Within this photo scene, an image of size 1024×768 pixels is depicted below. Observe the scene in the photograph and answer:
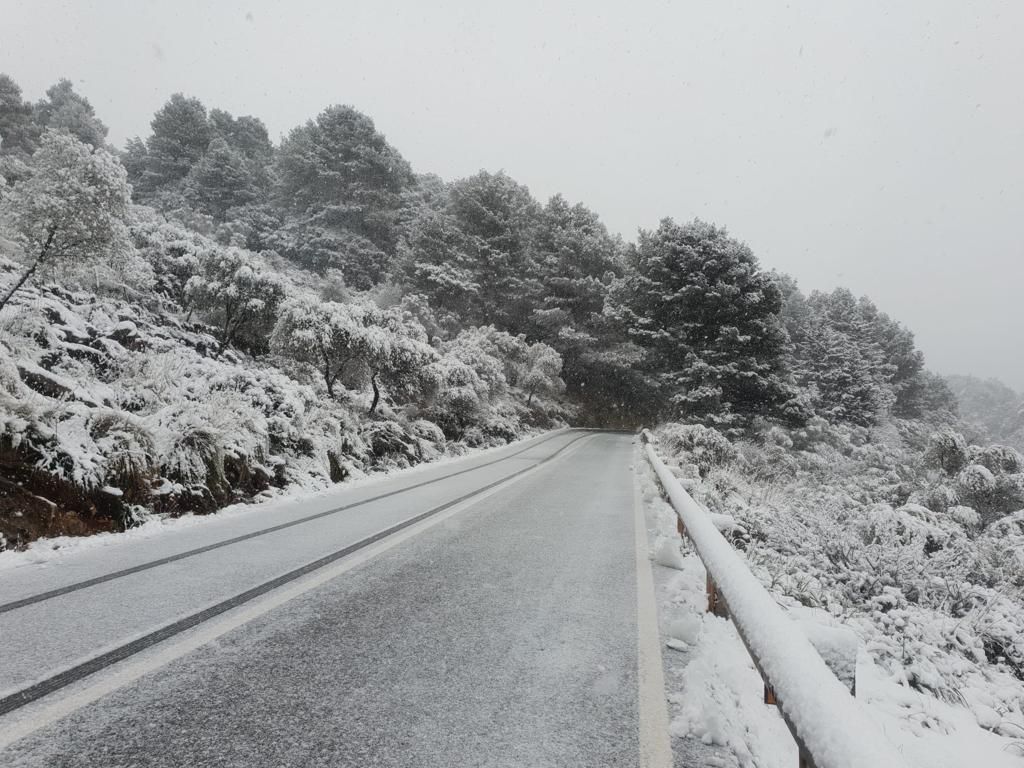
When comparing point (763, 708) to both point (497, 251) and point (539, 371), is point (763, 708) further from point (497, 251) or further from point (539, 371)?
point (497, 251)

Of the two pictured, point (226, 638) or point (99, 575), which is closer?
point (226, 638)

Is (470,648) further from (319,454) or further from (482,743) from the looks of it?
(319,454)

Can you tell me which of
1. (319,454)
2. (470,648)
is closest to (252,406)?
(319,454)

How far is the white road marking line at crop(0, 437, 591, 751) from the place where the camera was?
7.43 feet

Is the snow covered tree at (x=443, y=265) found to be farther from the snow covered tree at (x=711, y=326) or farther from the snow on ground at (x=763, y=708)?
the snow on ground at (x=763, y=708)

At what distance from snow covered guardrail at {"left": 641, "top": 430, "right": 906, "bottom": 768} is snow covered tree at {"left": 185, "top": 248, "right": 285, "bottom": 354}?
44.8 feet

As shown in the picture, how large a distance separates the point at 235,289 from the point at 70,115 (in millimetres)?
51646

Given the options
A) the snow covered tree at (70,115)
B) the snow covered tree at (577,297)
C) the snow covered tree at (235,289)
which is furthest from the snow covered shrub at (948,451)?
the snow covered tree at (70,115)

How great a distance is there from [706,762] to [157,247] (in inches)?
744

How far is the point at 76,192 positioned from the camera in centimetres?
958

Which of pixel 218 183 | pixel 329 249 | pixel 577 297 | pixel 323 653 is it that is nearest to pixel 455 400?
pixel 323 653

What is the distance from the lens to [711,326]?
2869cm

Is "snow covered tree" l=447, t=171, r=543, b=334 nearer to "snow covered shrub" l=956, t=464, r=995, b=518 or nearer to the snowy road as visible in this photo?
"snow covered shrub" l=956, t=464, r=995, b=518

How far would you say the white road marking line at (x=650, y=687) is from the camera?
2.29 meters
